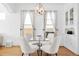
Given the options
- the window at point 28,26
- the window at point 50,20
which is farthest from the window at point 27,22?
the window at point 50,20

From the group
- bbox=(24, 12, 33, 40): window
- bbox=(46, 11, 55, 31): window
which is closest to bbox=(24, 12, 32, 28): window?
bbox=(24, 12, 33, 40): window

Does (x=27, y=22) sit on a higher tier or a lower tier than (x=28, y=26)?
higher

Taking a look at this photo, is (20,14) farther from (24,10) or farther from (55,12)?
(55,12)

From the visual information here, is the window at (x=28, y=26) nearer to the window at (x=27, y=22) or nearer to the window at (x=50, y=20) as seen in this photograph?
the window at (x=27, y=22)

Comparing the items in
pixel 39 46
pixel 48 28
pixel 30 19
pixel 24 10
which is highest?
pixel 24 10

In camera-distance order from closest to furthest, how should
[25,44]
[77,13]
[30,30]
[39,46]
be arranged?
[25,44] < [39,46] < [77,13] < [30,30]

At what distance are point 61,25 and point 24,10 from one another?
235 cm

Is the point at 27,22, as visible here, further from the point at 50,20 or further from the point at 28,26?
the point at 50,20

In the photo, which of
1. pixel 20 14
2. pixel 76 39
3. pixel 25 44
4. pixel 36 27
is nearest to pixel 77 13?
pixel 76 39

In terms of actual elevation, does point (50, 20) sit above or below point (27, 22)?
above

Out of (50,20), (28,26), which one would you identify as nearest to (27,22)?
(28,26)

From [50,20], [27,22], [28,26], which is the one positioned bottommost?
[28,26]

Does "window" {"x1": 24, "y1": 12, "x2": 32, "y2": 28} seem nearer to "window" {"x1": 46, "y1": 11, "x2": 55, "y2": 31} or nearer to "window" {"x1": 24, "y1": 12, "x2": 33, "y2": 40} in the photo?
"window" {"x1": 24, "y1": 12, "x2": 33, "y2": 40}

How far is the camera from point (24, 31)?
762 cm
